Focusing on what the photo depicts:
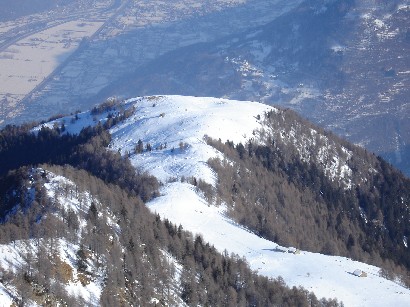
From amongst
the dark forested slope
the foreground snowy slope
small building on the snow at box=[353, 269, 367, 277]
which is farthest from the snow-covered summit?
small building on the snow at box=[353, 269, 367, 277]

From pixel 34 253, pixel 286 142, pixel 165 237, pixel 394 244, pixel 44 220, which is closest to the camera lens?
pixel 34 253

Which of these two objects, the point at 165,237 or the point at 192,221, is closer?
the point at 165,237

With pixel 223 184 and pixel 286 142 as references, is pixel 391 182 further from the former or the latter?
pixel 223 184

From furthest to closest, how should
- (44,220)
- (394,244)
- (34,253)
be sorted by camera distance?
(394,244) < (44,220) < (34,253)

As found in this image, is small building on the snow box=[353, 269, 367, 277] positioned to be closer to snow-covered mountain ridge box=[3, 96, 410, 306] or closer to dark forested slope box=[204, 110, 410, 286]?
snow-covered mountain ridge box=[3, 96, 410, 306]

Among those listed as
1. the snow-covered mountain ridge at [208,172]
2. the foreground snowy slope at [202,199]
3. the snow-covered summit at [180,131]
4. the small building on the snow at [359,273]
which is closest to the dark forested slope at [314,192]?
the snow-covered mountain ridge at [208,172]

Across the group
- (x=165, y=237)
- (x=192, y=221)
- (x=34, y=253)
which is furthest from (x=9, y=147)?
(x=34, y=253)

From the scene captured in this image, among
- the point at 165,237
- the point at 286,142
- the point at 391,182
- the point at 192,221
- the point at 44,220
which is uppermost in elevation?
the point at 44,220

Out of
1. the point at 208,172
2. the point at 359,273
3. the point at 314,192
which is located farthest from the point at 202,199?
the point at 314,192

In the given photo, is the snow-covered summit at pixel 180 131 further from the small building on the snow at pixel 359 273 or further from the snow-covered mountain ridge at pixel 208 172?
the small building on the snow at pixel 359 273

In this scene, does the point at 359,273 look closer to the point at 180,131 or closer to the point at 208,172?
the point at 208,172
